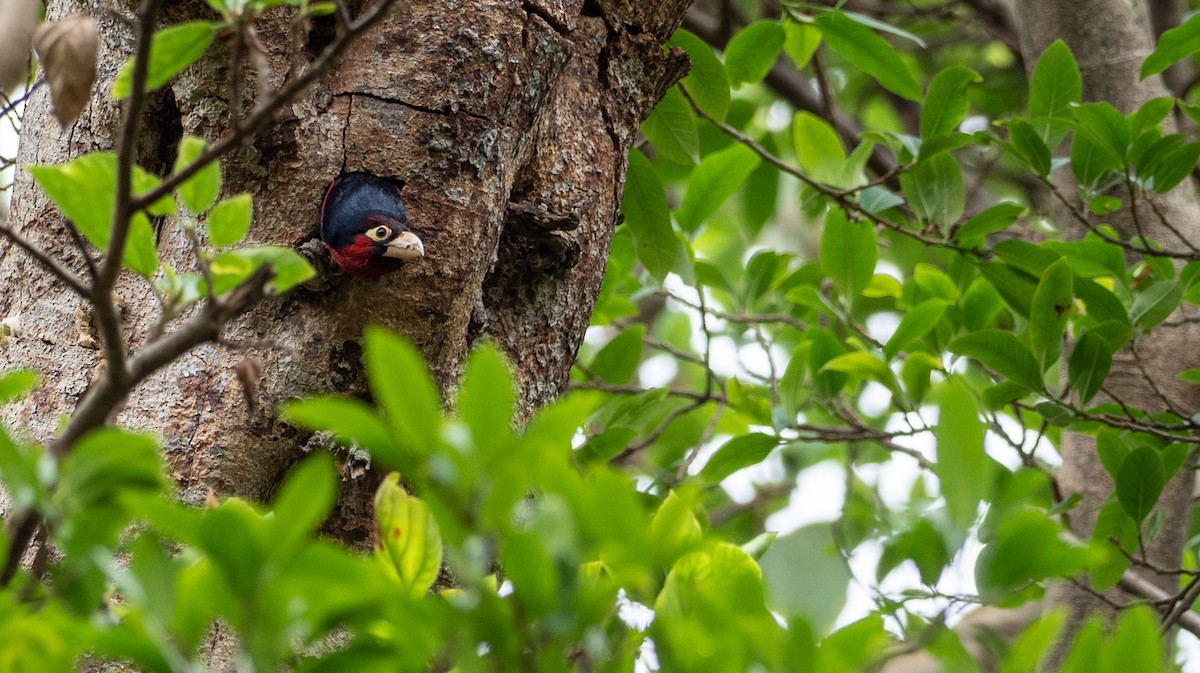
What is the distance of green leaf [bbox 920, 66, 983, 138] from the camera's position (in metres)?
2.32

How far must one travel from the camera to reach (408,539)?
0.97 m

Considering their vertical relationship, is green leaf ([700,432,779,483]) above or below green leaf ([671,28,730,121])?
below

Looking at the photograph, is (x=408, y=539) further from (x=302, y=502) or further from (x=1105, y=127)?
(x=1105, y=127)

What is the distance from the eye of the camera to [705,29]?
358cm

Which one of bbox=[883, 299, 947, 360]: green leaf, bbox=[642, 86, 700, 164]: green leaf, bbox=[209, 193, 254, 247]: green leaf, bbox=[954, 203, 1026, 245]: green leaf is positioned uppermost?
bbox=[209, 193, 254, 247]: green leaf

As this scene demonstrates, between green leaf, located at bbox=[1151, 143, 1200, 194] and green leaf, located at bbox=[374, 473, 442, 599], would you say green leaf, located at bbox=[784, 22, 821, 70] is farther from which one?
green leaf, located at bbox=[374, 473, 442, 599]

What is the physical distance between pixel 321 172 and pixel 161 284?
0.89 ft

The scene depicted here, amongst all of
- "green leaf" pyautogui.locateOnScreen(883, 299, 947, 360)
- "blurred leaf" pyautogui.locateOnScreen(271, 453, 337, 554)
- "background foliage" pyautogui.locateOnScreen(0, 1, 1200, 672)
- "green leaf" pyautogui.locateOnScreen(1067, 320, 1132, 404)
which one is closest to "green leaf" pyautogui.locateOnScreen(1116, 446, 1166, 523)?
"background foliage" pyautogui.locateOnScreen(0, 1, 1200, 672)

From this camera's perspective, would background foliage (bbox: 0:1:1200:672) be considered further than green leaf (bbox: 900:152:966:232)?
No

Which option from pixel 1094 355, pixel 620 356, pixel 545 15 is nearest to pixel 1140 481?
pixel 1094 355

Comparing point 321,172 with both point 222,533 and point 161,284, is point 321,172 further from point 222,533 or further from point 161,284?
point 222,533

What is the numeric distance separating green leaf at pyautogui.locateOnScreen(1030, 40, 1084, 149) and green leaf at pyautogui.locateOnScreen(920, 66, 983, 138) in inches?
5.3

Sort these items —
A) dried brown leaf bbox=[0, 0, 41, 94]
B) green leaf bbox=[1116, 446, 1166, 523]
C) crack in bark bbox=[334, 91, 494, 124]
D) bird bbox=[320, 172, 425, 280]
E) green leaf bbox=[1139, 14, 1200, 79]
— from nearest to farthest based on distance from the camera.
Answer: dried brown leaf bbox=[0, 0, 41, 94] → bird bbox=[320, 172, 425, 280] → crack in bark bbox=[334, 91, 494, 124] → green leaf bbox=[1116, 446, 1166, 523] → green leaf bbox=[1139, 14, 1200, 79]

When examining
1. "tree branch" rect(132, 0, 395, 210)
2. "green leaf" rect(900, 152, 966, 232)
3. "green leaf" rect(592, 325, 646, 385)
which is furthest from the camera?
"green leaf" rect(592, 325, 646, 385)
